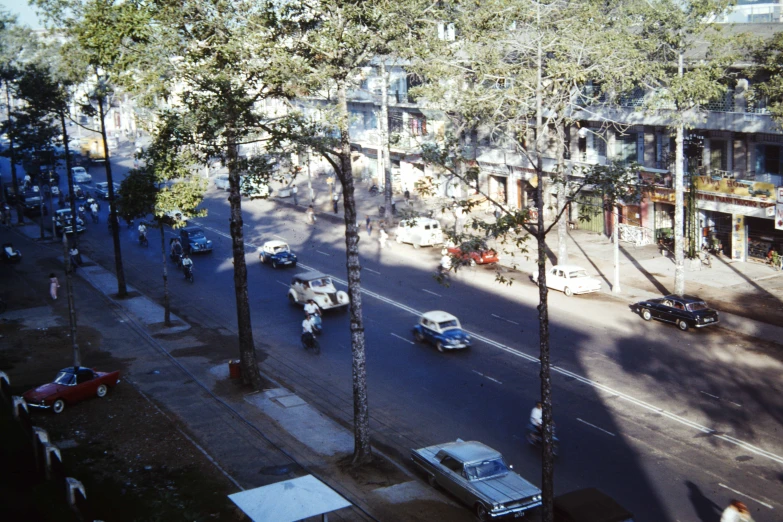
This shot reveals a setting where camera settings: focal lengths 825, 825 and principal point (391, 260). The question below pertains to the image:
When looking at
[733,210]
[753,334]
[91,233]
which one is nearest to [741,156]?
[733,210]

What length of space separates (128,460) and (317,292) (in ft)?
53.1

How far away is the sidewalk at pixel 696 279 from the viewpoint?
33.8 m

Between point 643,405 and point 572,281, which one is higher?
point 572,281

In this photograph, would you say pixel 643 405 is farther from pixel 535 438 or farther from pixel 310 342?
pixel 310 342

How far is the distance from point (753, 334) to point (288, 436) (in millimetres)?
18947

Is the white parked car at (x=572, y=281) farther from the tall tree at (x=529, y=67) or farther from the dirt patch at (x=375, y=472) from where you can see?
the dirt patch at (x=375, y=472)

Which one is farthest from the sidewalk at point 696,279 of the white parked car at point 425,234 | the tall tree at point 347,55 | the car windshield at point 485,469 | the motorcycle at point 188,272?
the motorcycle at point 188,272

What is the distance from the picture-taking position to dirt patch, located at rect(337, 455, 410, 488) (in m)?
21.1

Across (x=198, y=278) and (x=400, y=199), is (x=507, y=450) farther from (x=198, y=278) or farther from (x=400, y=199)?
(x=400, y=199)

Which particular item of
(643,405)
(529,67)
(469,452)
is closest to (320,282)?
(529,67)

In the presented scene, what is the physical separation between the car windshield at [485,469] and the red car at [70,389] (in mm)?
14242

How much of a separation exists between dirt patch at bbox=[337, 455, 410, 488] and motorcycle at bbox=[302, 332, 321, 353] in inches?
397

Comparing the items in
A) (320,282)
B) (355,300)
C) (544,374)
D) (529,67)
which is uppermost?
(529,67)

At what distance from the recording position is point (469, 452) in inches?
793
